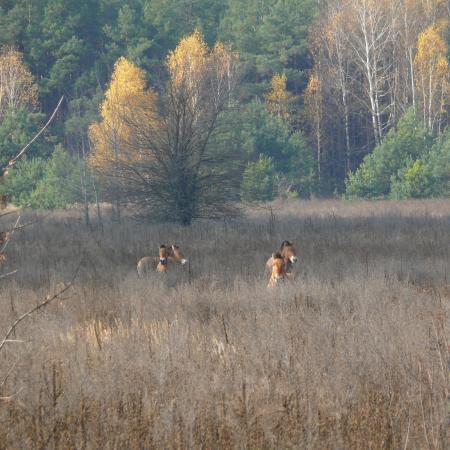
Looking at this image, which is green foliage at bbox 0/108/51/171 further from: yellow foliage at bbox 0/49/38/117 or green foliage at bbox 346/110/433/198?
green foliage at bbox 346/110/433/198

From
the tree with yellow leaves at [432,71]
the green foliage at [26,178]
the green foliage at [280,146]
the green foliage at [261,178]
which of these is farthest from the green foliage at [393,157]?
the green foliage at [26,178]

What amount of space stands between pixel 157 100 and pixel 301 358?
17428mm

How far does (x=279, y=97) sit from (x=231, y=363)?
4778 centimetres

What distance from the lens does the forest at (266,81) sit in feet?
137

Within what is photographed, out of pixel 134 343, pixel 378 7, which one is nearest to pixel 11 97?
pixel 378 7

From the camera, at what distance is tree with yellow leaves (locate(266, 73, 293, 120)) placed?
52.8 meters

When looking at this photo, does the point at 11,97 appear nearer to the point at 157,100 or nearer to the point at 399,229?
the point at 157,100

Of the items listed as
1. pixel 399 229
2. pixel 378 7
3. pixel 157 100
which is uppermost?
pixel 378 7

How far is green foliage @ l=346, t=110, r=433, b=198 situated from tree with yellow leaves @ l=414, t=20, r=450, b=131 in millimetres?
7480

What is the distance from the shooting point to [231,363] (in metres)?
5.86

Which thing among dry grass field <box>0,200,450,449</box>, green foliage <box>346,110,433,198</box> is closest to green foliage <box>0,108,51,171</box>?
green foliage <box>346,110,433,198</box>

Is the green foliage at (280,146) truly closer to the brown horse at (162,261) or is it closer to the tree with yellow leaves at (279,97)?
the tree with yellow leaves at (279,97)

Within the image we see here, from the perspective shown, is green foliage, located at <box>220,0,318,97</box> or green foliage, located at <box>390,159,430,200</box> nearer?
green foliage, located at <box>390,159,430,200</box>

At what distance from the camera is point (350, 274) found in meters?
11.7
